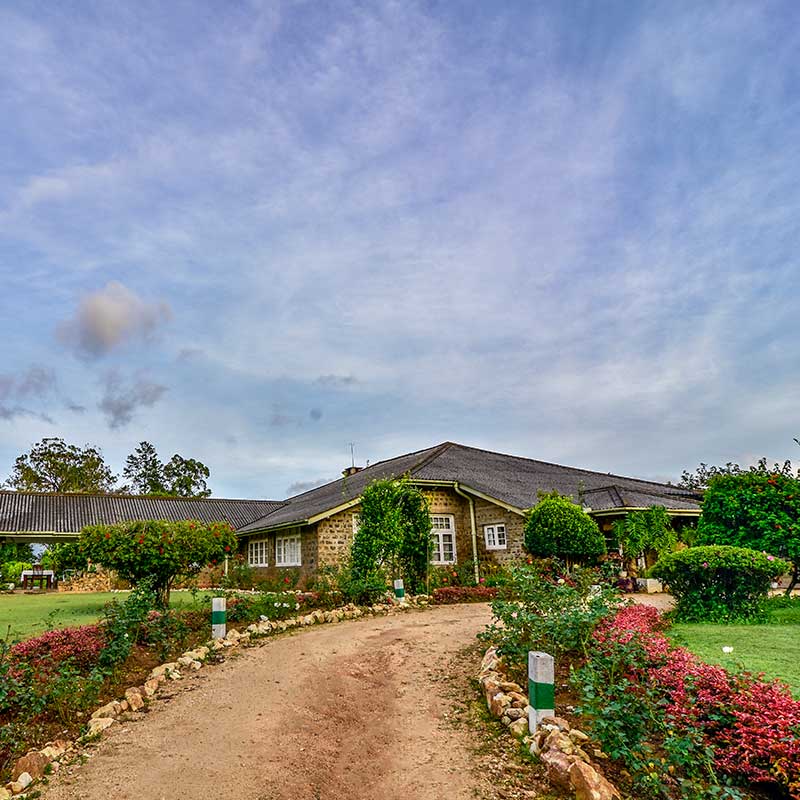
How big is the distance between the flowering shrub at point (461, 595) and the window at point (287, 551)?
23.9 feet

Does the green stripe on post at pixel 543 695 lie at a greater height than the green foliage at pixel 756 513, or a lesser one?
lesser

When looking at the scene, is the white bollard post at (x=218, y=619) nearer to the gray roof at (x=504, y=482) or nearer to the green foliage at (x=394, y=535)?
the green foliage at (x=394, y=535)

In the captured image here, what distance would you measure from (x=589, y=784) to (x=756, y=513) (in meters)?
9.67

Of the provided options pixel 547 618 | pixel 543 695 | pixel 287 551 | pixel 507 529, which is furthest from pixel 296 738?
pixel 287 551

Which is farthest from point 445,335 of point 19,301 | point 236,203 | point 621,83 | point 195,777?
point 195,777

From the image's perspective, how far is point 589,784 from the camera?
170 inches

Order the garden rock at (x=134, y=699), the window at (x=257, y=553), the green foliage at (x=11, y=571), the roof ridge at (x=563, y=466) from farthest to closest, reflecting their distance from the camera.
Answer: the roof ridge at (x=563, y=466) < the green foliage at (x=11, y=571) < the window at (x=257, y=553) < the garden rock at (x=134, y=699)

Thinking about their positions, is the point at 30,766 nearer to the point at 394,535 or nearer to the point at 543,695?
the point at 543,695

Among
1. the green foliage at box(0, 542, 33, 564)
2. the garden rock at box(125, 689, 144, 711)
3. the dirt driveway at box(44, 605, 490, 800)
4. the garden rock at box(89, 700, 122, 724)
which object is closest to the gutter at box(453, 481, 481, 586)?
the dirt driveway at box(44, 605, 490, 800)

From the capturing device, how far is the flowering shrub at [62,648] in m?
7.38

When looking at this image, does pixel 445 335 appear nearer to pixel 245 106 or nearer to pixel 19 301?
pixel 245 106

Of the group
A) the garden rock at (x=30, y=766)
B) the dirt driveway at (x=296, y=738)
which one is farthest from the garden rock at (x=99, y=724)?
the garden rock at (x=30, y=766)

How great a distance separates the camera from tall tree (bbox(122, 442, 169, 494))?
56.2 m

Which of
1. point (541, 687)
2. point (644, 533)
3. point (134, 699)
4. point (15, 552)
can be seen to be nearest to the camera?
point (541, 687)
